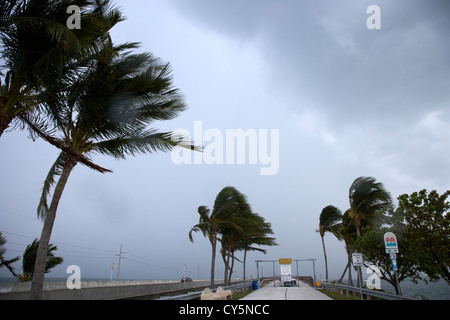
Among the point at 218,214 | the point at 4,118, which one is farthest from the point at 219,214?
the point at 4,118

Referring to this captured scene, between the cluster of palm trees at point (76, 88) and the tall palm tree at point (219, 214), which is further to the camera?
the tall palm tree at point (219, 214)

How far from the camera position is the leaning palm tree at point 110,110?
8.70m

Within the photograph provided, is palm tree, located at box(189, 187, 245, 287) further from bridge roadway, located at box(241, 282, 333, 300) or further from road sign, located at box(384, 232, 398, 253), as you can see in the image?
road sign, located at box(384, 232, 398, 253)

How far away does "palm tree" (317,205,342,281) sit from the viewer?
37125 millimetres

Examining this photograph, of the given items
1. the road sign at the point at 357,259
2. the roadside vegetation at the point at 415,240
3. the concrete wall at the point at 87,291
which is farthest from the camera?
the roadside vegetation at the point at 415,240

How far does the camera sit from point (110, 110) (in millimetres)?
9328

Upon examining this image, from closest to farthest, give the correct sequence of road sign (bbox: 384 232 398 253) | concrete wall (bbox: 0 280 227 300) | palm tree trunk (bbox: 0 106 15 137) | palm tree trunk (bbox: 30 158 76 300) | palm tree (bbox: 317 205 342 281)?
palm tree trunk (bbox: 0 106 15 137) → palm tree trunk (bbox: 30 158 76 300) → road sign (bbox: 384 232 398 253) → concrete wall (bbox: 0 280 227 300) → palm tree (bbox: 317 205 342 281)

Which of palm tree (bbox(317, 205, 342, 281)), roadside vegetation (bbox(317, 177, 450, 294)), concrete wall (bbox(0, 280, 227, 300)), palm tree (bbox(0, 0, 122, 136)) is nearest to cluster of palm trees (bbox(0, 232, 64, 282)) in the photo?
concrete wall (bbox(0, 280, 227, 300))

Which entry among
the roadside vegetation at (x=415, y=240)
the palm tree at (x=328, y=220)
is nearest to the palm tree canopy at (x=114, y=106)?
the roadside vegetation at (x=415, y=240)

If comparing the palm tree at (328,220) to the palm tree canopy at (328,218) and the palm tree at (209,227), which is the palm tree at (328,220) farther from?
the palm tree at (209,227)

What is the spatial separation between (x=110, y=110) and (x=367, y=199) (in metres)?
19.9

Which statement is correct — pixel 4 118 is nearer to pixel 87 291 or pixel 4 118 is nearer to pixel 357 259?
pixel 87 291

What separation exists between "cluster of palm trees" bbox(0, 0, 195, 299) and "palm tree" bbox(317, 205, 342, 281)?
32623 millimetres

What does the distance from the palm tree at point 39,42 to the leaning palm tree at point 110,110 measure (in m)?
0.83
